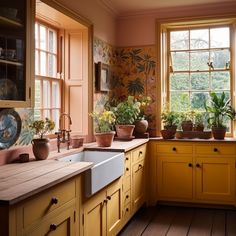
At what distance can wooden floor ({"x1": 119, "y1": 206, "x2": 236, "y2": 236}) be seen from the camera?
351 centimetres

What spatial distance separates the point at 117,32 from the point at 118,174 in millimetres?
2474

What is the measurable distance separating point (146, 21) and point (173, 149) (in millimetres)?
1798

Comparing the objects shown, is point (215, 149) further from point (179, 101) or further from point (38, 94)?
point (38, 94)

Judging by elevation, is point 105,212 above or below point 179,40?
below

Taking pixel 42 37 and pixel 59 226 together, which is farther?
pixel 42 37

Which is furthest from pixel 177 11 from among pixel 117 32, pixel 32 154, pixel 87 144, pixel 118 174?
pixel 32 154

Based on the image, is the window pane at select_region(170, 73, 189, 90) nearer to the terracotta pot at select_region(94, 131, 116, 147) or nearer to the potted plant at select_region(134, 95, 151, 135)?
the potted plant at select_region(134, 95, 151, 135)

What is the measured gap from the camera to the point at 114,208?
3.16 metres

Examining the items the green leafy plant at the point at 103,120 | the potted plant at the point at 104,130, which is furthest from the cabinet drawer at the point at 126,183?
the green leafy plant at the point at 103,120

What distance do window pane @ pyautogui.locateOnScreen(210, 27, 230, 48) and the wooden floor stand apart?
215cm

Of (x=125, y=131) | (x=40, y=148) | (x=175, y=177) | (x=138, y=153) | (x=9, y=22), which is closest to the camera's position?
(x=9, y=22)

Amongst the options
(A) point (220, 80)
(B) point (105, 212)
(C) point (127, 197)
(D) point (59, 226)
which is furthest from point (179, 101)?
(D) point (59, 226)

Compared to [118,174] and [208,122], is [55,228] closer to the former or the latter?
[118,174]

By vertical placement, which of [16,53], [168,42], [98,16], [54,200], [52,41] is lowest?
[54,200]
